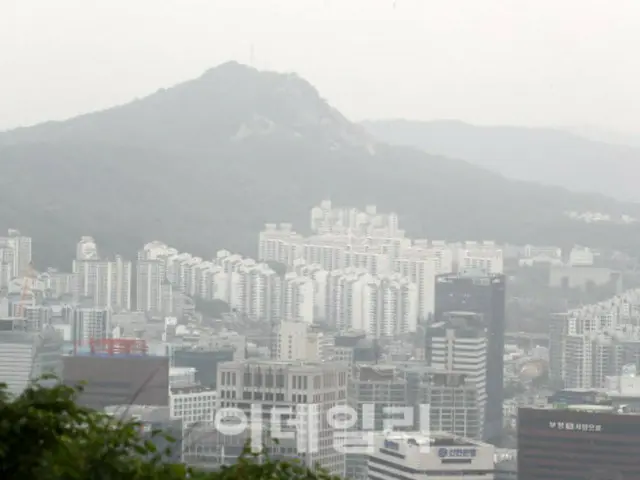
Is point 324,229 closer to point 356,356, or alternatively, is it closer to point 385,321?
point 385,321

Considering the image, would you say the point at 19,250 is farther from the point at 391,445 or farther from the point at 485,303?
the point at 391,445

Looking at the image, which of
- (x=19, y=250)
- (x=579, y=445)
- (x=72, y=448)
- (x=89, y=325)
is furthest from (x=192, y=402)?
(x=72, y=448)

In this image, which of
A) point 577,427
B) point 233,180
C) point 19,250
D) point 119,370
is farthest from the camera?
point 233,180

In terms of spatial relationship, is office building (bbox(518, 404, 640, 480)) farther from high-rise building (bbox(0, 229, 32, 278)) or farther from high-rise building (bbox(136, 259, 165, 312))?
high-rise building (bbox(0, 229, 32, 278))

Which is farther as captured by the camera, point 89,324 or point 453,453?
point 89,324

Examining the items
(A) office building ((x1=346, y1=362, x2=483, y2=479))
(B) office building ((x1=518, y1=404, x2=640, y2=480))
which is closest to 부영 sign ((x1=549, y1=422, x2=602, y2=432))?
(B) office building ((x1=518, y1=404, x2=640, y2=480))

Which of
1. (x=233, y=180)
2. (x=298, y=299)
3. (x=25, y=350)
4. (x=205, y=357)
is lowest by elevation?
(x=205, y=357)

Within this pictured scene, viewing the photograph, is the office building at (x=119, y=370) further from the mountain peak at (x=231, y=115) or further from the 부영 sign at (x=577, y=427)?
the mountain peak at (x=231, y=115)

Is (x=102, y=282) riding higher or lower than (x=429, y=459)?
higher
